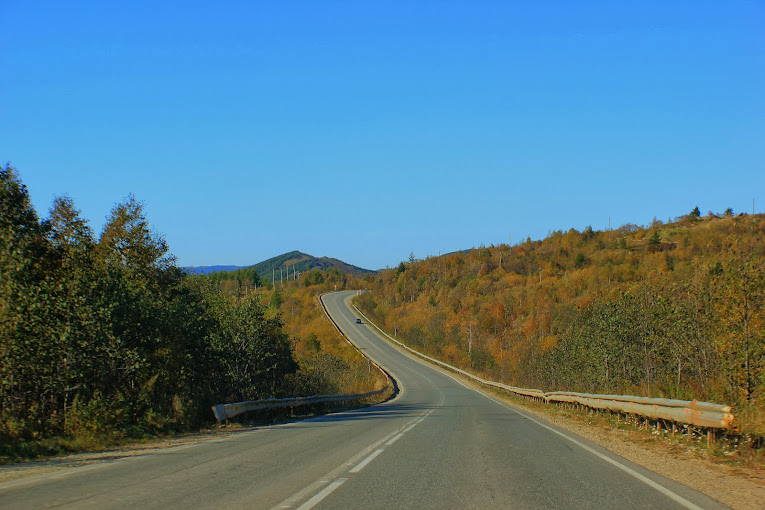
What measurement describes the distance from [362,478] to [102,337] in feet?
32.9

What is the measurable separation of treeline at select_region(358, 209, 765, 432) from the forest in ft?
47.4

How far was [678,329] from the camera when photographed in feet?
90.8

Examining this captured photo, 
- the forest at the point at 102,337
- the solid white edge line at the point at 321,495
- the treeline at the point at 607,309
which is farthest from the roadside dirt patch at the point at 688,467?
the forest at the point at 102,337

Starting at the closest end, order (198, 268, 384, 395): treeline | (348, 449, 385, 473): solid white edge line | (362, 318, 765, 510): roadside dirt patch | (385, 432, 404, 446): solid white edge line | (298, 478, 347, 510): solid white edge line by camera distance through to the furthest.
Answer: (298, 478, 347, 510): solid white edge line → (362, 318, 765, 510): roadside dirt patch → (348, 449, 385, 473): solid white edge line → (385, 432, 404, 446): solid white edge line → (198, 268, 384, 395): treeline

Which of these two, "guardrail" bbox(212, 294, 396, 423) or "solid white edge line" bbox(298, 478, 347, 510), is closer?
"solid white edge line" bbox(298, 478, 347, 510)

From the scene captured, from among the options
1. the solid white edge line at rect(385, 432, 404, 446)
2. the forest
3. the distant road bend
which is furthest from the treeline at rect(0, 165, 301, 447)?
the solid white edge line at rect(385, 432, 404, 446)

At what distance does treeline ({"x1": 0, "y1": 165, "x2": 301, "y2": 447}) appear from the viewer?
47.4 feet

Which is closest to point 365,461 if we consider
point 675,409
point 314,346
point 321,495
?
point 321,495

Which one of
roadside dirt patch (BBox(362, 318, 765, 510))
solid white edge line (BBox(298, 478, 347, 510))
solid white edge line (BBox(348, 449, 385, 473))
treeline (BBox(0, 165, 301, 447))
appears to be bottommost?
roadside dirt patch (BBox(362, 318, 765, 510))

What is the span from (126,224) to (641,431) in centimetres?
2176

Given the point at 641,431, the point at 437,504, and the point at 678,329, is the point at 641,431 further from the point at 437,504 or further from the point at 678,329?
the point at 678,329

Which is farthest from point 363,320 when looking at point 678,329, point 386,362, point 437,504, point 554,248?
point 437,504

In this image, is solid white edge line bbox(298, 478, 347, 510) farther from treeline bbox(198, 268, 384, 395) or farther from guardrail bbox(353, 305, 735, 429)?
treeline bbox(198, 268, 384, 395)

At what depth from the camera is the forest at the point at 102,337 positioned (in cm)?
1445
